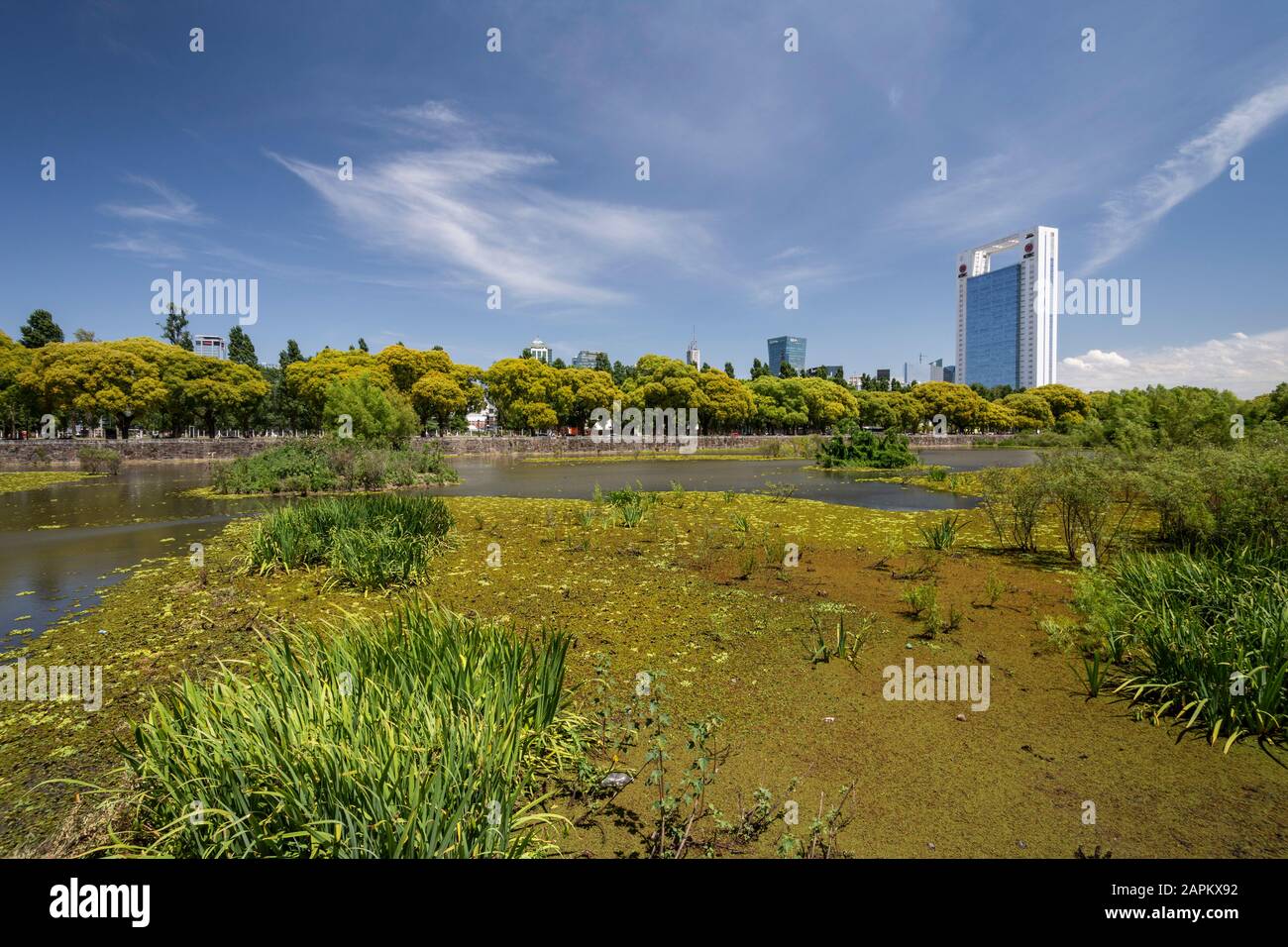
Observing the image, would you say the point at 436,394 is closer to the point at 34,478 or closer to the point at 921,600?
the point at 34,478

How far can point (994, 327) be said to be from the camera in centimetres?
17012

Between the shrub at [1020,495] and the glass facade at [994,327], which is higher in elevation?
the glass facade at [994,327]

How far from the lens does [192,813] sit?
7.46 feet

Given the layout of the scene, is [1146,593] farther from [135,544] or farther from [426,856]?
[135,544]

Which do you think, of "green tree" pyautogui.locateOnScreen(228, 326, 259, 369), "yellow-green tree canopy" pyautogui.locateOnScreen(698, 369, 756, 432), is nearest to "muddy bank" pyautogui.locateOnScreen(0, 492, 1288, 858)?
"yellow-green tree canopy" pyautogui.locateOnScreen(698, 369, 756, 432)

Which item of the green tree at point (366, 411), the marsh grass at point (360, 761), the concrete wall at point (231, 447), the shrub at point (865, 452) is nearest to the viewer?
the marsh grass at point (360, 761)

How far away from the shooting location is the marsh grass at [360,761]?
225cm

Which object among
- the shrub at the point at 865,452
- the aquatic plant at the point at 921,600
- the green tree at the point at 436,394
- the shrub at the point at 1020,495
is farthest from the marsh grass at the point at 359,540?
the green tree at the point at 436,394

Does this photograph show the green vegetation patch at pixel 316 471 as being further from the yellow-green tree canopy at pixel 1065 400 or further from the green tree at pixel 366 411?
the yellow-green tree canopy at pixel 1065 400

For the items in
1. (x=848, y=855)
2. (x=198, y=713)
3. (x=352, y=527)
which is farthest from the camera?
(x=352, y=527)

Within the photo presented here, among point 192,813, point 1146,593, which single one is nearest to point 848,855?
point 192,813

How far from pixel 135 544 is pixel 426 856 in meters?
11.9

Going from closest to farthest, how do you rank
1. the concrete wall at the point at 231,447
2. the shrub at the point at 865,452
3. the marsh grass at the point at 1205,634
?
the marsh grass at the point at 1205,634 < the shrub at the point at 865,452 < the concrete wall at the point at 231,447
